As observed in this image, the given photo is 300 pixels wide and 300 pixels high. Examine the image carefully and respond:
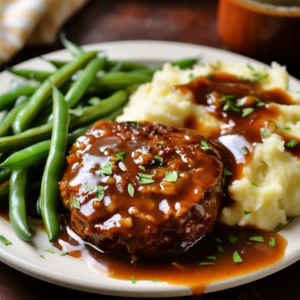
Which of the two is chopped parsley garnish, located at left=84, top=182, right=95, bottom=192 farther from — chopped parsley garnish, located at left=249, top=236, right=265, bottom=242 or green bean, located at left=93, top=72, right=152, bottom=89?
green bean, located at left=93, top=72, right=152, bottom=89

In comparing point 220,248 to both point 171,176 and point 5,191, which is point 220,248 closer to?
point 171,176

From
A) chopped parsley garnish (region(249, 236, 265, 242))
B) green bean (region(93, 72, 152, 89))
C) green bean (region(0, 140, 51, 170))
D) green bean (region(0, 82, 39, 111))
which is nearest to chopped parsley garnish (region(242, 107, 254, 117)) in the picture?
chopped parsley garnish (region(249, 236, 265, 242))

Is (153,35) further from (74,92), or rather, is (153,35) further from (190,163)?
(190,163)

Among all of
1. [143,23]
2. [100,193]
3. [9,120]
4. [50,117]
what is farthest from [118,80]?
[143,23]

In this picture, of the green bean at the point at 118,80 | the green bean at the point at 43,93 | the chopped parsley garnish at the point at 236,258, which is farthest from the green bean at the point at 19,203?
the green bean at the point at 118,80

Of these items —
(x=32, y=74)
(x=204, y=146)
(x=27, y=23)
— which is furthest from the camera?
(x=27, y=23)

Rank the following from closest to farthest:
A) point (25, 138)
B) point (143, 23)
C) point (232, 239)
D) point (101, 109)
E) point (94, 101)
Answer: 1. point (232, 239)
2. point (25, 138)
3. point (101, 109)
4. point (94, 101)
5. point (143, 23)
